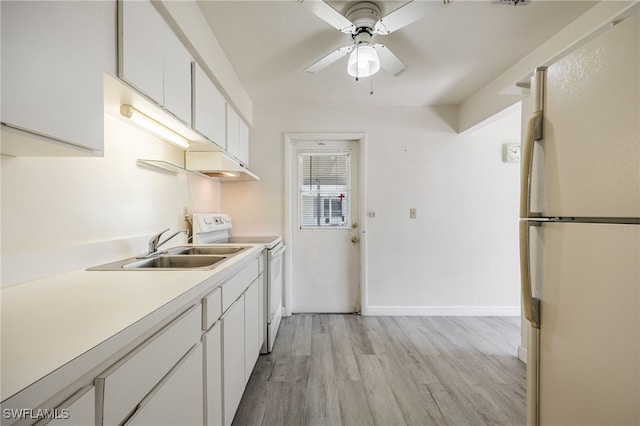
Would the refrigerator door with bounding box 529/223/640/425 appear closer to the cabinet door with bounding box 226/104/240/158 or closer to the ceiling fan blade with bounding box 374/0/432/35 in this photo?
the ceiling fan blade with bounding box 374/0/432/35

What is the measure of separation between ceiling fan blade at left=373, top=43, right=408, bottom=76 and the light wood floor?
2219mm

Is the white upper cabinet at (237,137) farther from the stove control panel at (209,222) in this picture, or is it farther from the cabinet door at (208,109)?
the stove control panel at (209,222)

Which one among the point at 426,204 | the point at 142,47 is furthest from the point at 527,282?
the point at 426,204

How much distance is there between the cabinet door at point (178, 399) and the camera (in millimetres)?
705

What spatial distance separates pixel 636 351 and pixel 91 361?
130 cm

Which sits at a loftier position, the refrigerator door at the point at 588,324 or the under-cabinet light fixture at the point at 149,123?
the under-cabinet light fixture at the point at 149,123

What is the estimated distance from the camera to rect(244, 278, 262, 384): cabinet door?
5.45ft

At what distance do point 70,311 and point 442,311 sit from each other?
3.28 m

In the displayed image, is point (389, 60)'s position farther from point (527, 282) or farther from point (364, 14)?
point (527, 282)

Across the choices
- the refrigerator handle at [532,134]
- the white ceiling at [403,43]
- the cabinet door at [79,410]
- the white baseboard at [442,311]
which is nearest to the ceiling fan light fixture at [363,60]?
the white ceiling at [403,43]

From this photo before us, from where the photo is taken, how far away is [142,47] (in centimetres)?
112

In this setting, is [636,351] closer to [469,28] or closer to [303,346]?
[469,28]

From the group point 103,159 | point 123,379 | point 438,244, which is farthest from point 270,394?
point 438,244

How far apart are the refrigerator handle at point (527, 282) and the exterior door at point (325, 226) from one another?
2157 millimetres
